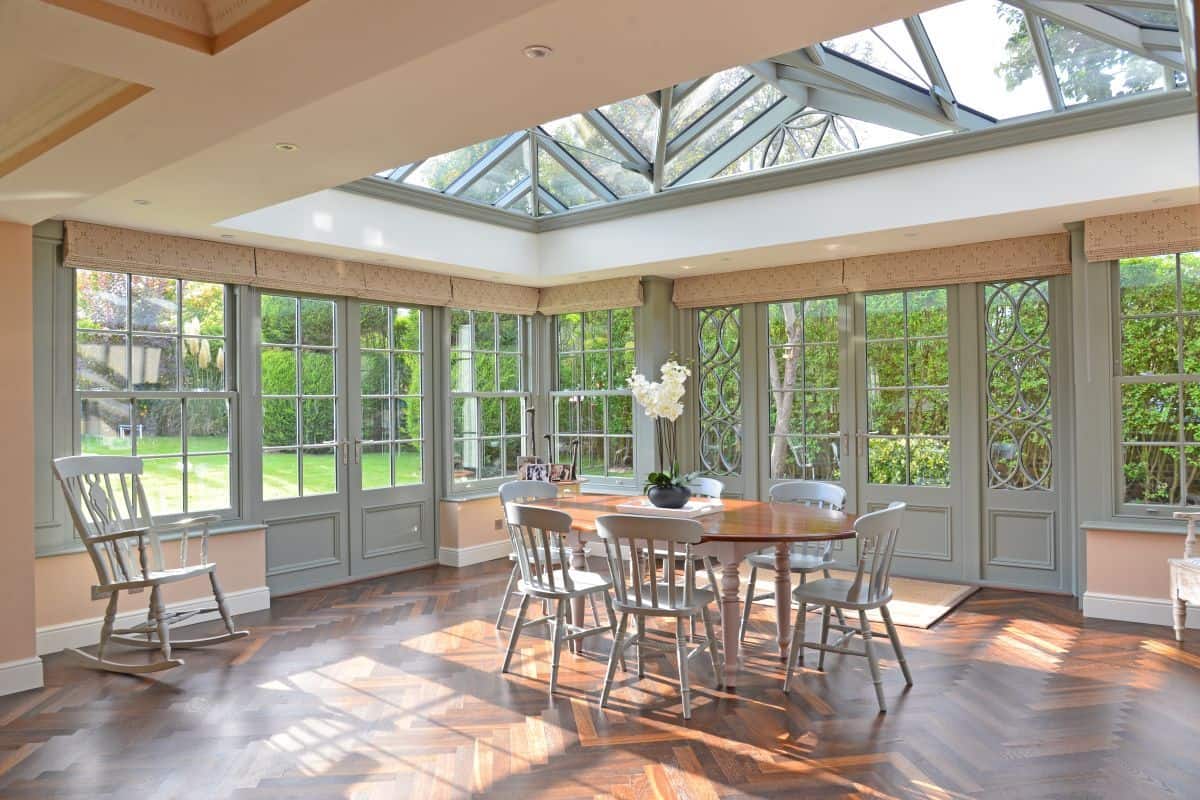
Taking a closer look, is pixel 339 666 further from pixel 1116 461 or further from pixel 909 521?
pixel 1116 461

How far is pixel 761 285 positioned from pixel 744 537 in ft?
12.1

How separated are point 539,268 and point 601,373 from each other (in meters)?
1.16

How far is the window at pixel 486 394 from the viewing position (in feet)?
23.9

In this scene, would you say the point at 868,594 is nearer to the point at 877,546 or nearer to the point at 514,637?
the point at 877,546

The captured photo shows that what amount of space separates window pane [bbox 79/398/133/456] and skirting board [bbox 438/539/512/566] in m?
2.68

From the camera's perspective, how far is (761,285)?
6.95m

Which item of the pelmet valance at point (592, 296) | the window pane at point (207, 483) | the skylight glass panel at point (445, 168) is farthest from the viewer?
the pelmet valance at point (592, 296)

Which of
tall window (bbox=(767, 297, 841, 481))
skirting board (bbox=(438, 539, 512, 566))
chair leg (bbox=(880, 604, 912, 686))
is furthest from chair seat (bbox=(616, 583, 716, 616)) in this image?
skirting board (bbox=(438, 539, 512, 566))

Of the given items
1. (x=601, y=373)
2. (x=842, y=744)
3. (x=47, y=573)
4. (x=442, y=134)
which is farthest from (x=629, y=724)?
(x=601, y=373)

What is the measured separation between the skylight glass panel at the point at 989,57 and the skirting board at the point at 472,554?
4.87 meters

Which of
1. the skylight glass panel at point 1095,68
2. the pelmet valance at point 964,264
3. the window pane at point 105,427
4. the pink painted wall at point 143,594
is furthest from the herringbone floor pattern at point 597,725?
the skylight glass panel at point 1095,68

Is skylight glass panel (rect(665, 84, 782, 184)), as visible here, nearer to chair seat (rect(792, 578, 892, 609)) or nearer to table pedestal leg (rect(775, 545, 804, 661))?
table pedestal leg (rect(775, 545, 804, 661))

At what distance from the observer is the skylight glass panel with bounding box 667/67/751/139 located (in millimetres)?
5656

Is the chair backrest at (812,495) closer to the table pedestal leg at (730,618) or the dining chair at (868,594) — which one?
the dining chair at (868,594)
